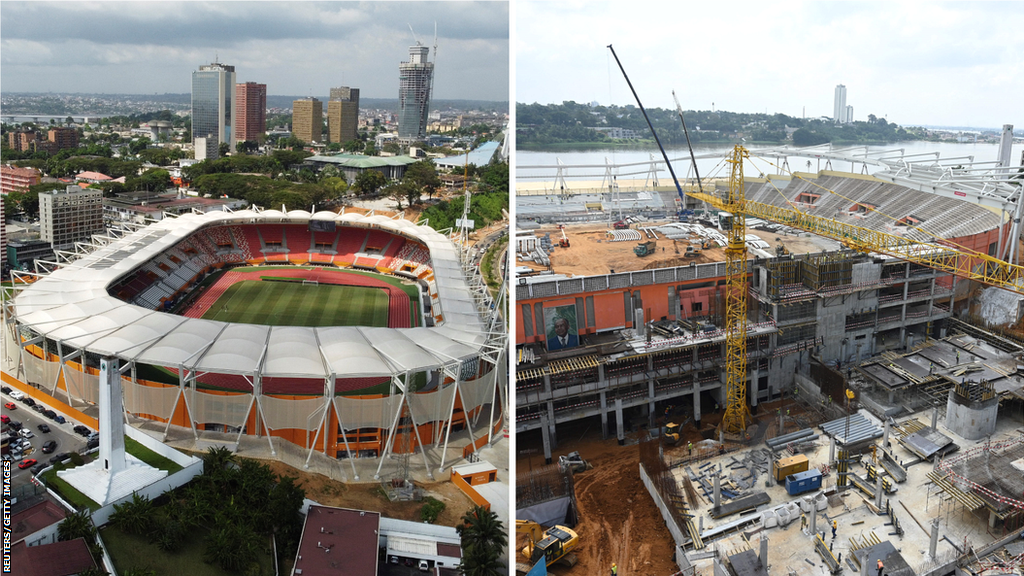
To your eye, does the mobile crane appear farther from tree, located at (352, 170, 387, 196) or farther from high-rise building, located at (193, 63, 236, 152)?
high-rise building, located at (193, 63, 236, 152)

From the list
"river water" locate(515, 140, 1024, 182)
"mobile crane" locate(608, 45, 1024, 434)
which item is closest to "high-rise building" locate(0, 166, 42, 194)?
"river water" locate(515, 140, 1024, 182)

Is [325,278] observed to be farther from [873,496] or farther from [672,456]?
[873,496]

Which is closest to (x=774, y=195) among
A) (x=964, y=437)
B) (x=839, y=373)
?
(x=839, y=373)

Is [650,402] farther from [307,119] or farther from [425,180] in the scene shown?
[307,119]

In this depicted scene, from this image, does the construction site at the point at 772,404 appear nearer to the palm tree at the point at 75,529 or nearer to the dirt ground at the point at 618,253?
the dirt ground at the point at 618,253

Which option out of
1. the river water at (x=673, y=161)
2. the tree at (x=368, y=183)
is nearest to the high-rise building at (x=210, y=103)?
the tree at (x=368, y=183)

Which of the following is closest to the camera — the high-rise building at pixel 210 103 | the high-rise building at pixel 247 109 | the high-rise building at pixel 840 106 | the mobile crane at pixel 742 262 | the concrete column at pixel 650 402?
the mobile crane at pixel 742 262
